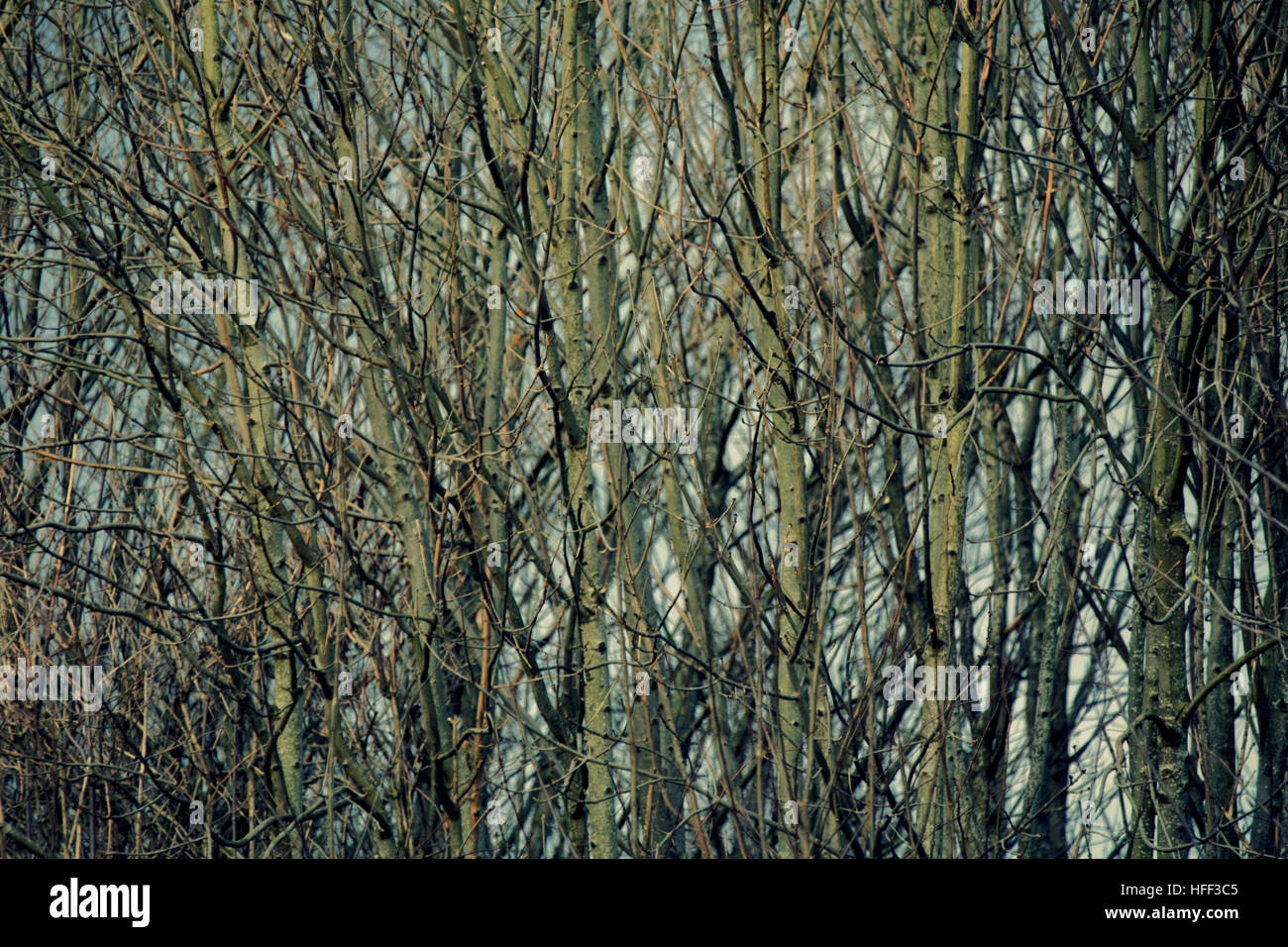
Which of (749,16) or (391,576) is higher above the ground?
(749,16)

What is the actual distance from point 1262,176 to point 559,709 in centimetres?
409

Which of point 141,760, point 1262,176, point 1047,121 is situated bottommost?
point 141,760

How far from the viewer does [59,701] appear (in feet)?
23.8

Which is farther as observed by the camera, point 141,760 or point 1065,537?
point 1065,537

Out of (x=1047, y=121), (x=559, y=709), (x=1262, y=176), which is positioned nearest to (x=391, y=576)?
(x=559, y=709)

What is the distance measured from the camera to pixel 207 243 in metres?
6.29

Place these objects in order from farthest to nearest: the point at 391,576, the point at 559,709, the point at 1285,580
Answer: the point at 391,576
the point at 1285,580
the point at 559,709

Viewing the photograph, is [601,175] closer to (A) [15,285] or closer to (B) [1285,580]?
(B) [1285,580]
